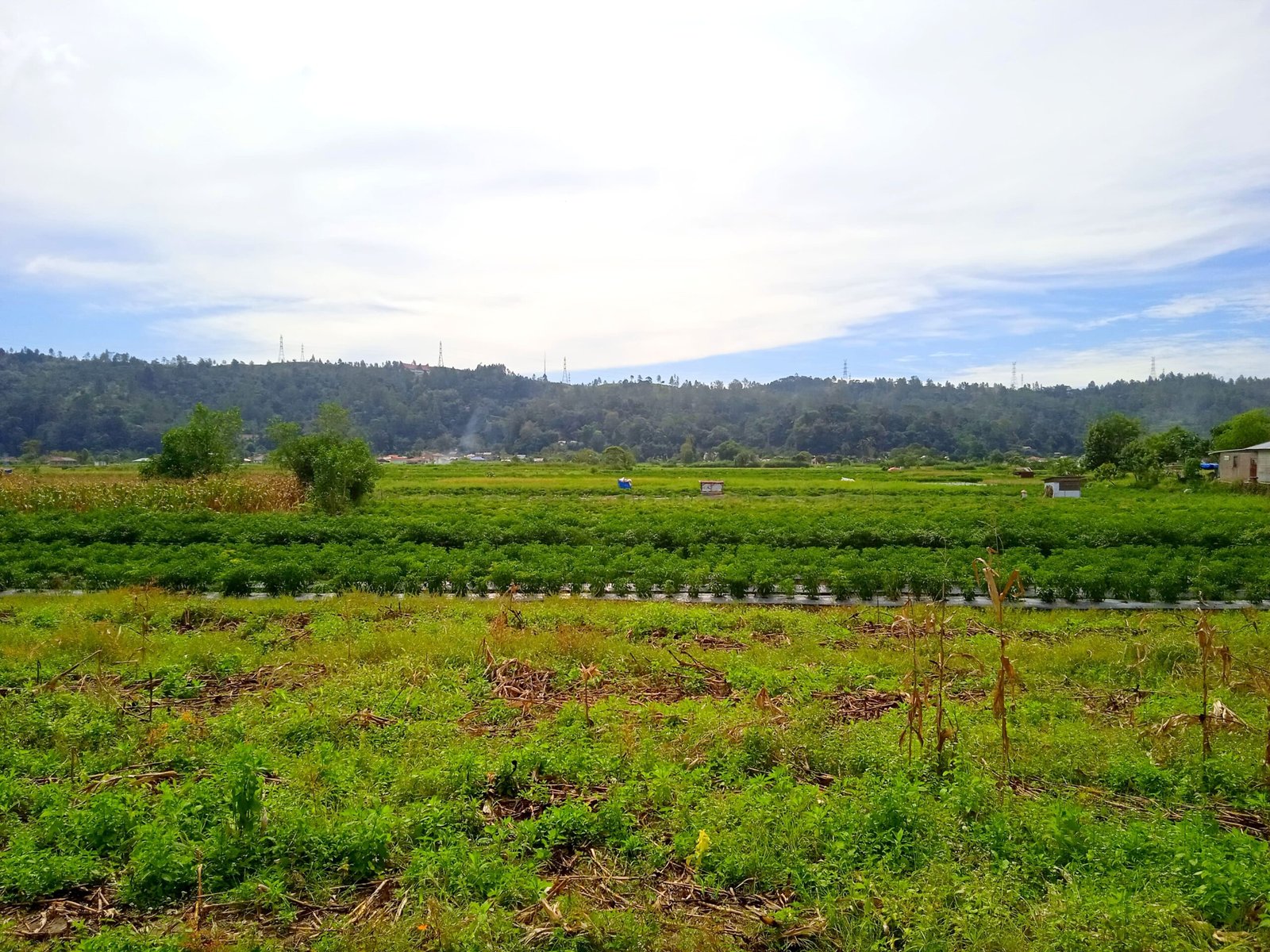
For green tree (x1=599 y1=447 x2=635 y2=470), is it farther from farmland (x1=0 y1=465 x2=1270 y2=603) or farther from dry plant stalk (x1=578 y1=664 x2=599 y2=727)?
dry plant stalk (x1=578 y1=664 x2=599 y2=727)

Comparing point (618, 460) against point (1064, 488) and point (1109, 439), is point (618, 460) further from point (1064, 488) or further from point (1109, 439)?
point (1064, 488)

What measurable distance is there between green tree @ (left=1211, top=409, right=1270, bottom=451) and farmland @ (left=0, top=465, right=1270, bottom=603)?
28585mm

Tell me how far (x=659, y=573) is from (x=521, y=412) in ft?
529

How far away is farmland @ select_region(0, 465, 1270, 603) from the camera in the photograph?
16453 mm

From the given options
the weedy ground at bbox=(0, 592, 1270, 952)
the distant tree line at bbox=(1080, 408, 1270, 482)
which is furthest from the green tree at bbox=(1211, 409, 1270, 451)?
the weedy ground at bbox=(0, 592, 1270, 952)

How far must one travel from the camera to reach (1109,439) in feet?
225

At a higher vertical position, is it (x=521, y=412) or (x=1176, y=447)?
(x=521, y=412)

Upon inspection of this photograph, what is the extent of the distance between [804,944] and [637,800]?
178 centimetres

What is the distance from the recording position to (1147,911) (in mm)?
4199

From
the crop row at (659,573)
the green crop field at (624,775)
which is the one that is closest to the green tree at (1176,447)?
the crop row at (659,573)

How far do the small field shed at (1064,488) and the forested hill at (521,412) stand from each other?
287 ft

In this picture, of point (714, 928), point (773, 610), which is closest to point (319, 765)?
point (714, 928)

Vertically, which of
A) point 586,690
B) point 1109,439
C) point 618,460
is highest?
point 1109,439

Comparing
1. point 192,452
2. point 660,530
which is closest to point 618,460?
point 192,452
